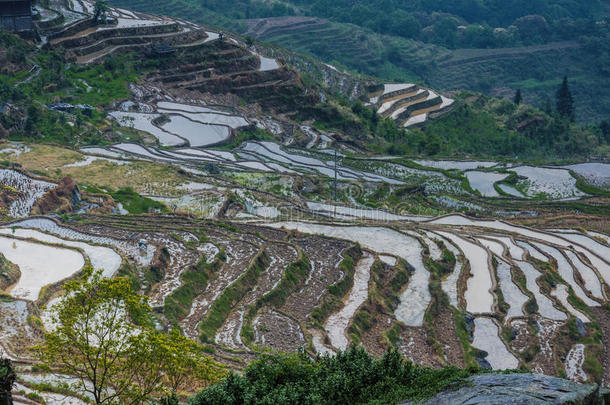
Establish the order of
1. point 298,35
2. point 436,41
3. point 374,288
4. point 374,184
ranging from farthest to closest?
point 436,41 → point 298,35 → point 374,184 → point 374,288

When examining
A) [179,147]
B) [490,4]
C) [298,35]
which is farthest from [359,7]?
[179,147]

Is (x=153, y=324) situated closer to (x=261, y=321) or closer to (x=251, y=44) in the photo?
(x=261, y=321)

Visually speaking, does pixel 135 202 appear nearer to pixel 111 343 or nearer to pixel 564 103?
pixel 111 343

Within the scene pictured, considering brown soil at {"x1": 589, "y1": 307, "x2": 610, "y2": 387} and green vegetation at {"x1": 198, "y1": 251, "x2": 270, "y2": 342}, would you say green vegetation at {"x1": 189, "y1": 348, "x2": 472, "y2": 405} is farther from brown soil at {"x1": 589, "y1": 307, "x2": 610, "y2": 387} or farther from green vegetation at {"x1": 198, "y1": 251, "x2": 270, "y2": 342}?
brown soil at {"x1": 589, "y1": 307, "x2": 610, "y2": 387}

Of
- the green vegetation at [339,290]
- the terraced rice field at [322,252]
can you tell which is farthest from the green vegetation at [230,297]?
the green vegetation at [339,290]

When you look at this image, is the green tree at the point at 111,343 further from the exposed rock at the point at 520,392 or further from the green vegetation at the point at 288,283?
the green vegetation at the point at 288,283
